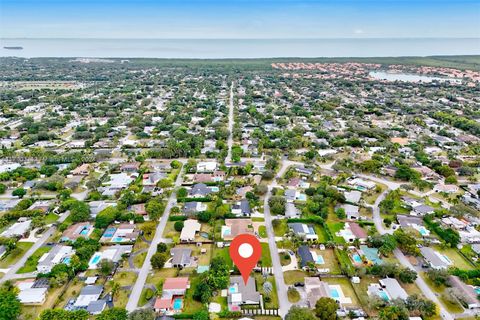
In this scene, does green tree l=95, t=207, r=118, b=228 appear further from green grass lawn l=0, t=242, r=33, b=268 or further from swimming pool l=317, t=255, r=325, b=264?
swimming pool l=317, t=255, r=325, b=264

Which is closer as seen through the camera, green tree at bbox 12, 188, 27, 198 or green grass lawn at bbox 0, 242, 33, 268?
green grass lawn at bbox 0, 242, 33, 268

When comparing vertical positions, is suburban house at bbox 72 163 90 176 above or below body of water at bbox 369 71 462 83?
below

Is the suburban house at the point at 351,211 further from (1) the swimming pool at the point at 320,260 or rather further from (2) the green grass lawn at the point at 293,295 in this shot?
(2) the green grass lawn at the point at 293,295

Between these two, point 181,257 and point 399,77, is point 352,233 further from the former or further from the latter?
point 399,77

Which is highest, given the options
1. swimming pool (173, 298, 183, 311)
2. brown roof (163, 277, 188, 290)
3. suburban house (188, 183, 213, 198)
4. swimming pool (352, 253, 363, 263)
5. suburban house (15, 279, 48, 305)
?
suburban house (188, 183, 213, 198)

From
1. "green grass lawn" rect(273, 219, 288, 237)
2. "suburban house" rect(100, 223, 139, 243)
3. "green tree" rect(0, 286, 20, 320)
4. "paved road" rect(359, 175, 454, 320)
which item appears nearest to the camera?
"green tree" rect(0, 286, 20, 320)

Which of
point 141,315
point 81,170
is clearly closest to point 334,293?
point 141,315

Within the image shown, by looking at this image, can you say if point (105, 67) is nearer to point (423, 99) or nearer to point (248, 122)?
point (248, 122)

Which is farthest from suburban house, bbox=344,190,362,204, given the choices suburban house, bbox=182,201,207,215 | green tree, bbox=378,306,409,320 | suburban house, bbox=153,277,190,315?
suburban house, bbox=153,277,190,315
